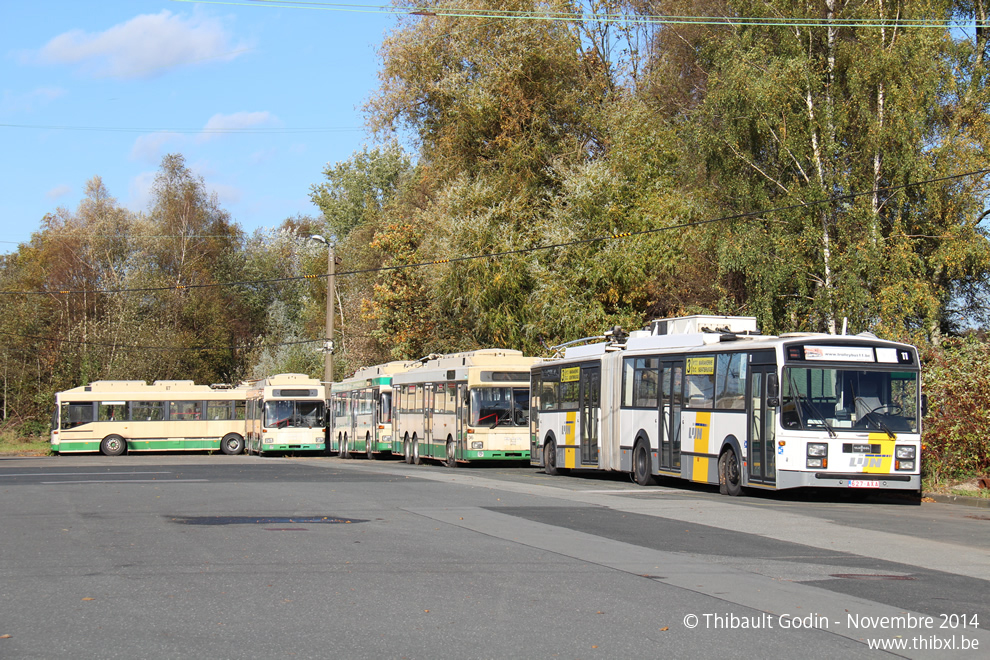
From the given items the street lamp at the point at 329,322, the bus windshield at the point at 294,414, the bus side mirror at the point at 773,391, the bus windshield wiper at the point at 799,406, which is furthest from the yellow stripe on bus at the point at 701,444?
the bus windshield at the point at 294,414

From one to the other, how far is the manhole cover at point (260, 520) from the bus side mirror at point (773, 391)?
7892 millimetres

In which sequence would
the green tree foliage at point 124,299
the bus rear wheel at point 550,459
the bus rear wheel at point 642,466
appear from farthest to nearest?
1. the green tree foliage at point 124,299
2. the bus rear wheel at point 550,459
3. the bus rear wheel at point 642,466

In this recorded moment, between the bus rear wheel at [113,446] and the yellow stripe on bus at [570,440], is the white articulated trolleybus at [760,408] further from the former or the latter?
the bus rear wheel at [113,446]

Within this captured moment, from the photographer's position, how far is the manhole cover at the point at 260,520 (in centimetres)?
1484

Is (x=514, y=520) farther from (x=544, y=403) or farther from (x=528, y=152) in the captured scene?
(x=528, y=152)

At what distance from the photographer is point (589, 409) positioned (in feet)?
89.5

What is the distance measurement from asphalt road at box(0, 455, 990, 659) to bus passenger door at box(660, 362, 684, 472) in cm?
412

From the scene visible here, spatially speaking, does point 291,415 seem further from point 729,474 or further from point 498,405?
point 729,474

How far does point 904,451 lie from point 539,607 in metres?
12.5

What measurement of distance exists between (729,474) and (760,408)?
1769mm

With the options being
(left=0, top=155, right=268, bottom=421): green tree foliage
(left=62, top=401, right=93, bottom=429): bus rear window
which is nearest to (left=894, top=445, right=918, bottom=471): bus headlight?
(left=62, top=401, right=93, bottom=429): bus rear window

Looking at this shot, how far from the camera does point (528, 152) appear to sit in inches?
1732

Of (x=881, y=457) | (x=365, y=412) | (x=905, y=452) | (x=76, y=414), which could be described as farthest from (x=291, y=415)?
(x=905, y=452)

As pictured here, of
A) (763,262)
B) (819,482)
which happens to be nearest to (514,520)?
(819,482)
